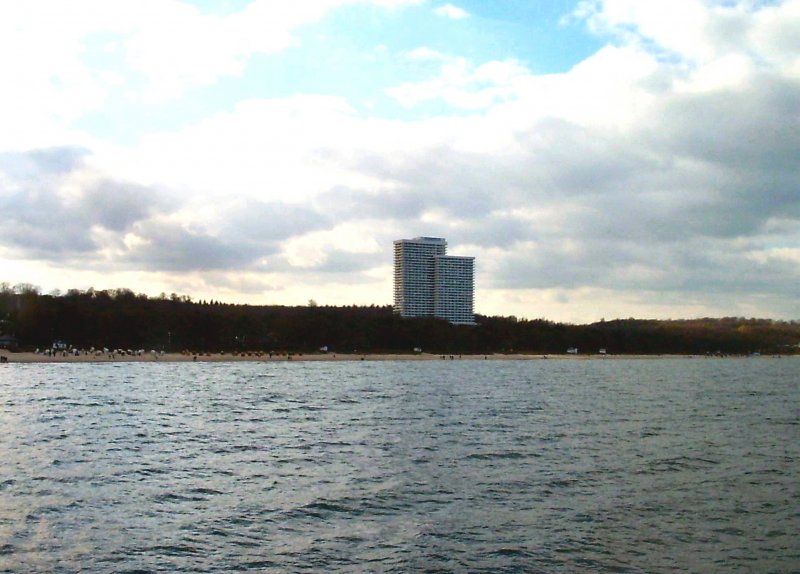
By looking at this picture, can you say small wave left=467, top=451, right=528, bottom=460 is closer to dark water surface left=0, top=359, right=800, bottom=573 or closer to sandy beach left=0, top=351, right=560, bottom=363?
dark water surface left=0, top=359, right=800, bottom=573

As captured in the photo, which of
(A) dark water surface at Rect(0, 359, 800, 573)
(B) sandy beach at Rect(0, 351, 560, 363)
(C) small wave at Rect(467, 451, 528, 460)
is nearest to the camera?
(A) dark water surface at Rect(0, 359, 800, 573)

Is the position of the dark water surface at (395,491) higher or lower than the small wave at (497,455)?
lower

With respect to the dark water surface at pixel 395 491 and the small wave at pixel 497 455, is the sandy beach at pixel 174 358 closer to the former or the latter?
the dark water surface at pixel 395 491

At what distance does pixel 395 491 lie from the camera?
27922 millimetres

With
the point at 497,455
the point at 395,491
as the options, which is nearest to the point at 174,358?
the point at 497,455

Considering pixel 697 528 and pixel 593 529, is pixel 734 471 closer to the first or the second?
pixel 697 528

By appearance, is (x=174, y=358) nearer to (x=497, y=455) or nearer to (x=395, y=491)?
(x=497, y=455)

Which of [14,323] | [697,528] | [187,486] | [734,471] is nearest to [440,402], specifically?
[734,471]

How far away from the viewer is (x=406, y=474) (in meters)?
31.4

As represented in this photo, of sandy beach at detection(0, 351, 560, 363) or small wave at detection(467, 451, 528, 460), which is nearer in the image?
small wave at detection(467, 451, 528, 460)

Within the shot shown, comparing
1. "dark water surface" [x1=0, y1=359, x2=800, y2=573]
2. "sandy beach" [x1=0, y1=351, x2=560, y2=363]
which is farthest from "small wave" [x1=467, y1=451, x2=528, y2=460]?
"sandy beach" [x1=0, y1=351, x2=560, y2=363]

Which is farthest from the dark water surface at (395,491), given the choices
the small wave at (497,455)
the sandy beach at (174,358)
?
the sandy beach at (174,358)

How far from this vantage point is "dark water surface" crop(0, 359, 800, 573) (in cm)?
2003

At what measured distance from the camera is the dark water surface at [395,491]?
20031 millimetres
